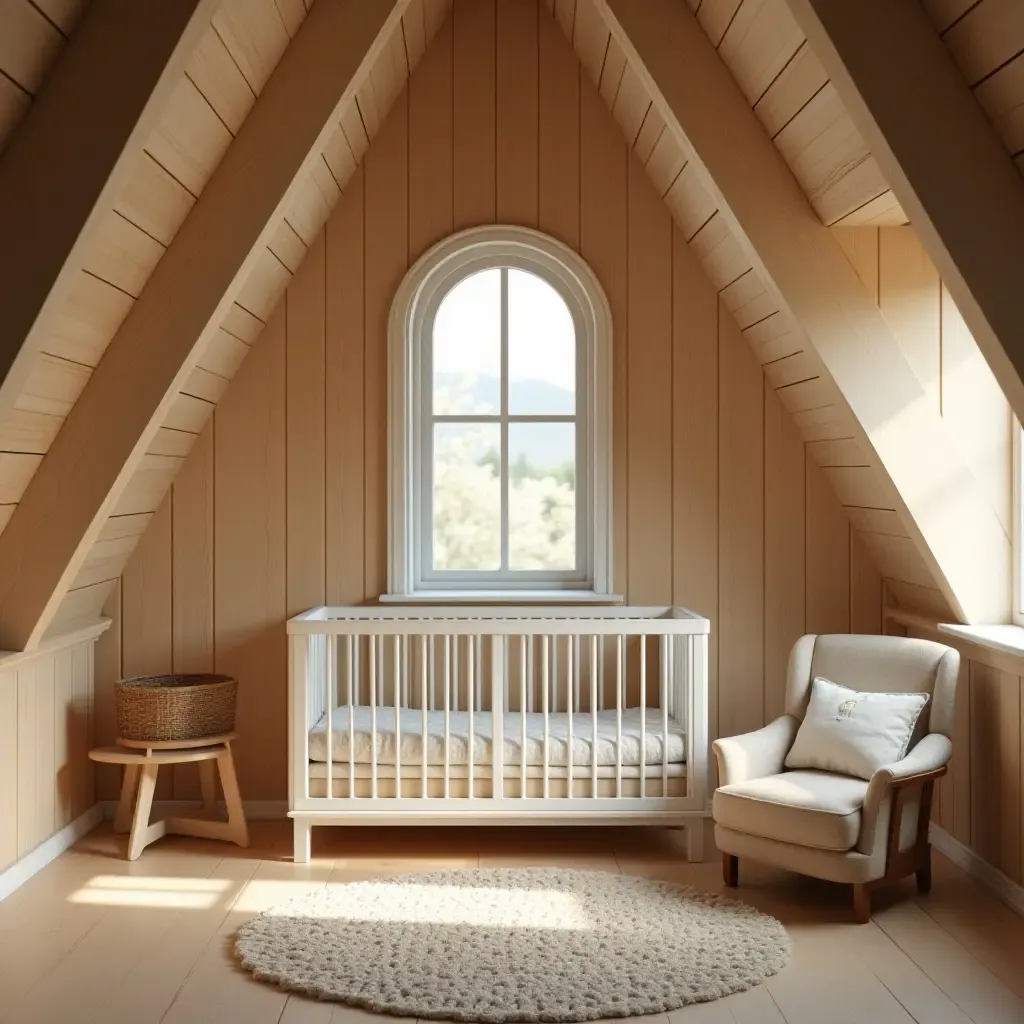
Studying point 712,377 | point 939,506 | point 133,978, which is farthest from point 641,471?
point 133,978

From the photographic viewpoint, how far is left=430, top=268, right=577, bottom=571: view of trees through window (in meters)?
4.67

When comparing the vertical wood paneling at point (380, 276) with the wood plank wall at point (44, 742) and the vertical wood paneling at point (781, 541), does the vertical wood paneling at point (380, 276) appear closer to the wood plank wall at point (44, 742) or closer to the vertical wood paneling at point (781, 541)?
the wood plank wall at point (44, 742)

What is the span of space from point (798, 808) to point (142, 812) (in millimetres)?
2114

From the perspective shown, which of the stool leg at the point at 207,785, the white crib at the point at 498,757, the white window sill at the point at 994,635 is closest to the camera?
the white window sill at the point at 994,635

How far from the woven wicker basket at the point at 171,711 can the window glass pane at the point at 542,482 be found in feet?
4.26

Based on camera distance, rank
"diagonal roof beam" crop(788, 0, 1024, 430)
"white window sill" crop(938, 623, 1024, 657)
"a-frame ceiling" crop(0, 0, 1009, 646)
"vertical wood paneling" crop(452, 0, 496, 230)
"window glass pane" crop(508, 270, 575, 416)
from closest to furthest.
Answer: "diagonal roof beam" crop(788, 0, 1024, 430), "a-frame ceiling" crop(0, 0, 1009, 646), "white window sill" crop(938, 623, 1024, 657), "vertical wood paneling" crop(452, 0, 496, 230), "window glass pane" crop(508, 270, 575, 416)

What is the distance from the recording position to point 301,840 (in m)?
3.95

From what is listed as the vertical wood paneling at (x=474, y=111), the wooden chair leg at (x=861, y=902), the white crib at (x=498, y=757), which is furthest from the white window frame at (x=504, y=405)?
the wooden chair leg at (x=861, y=902)

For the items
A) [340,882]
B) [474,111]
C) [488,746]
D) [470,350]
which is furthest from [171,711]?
[474,111]

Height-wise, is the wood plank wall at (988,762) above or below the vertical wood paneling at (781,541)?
below

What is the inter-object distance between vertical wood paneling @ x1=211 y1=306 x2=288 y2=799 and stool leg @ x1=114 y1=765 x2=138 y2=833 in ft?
1.47

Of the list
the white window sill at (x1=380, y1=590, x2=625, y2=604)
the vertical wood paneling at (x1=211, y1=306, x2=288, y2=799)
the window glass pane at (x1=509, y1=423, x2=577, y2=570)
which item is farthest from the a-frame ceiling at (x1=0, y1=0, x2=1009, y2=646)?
the white window sill at (x1=380, y1=590, x2=625, y2=604)

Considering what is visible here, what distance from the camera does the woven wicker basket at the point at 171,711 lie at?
13.1 feet

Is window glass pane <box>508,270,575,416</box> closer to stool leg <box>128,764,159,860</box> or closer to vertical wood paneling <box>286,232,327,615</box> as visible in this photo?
vertical wood paneling <box>286,232,327,615</box>
